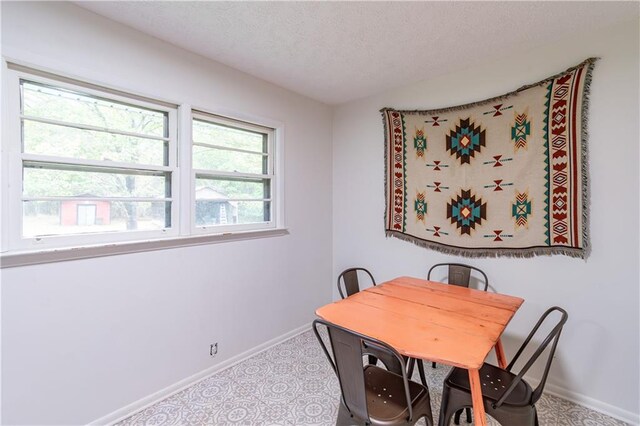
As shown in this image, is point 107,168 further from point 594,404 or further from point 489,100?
point 594,404

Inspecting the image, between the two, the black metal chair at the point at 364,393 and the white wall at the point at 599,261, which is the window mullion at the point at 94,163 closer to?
the black metal chair at the point at 364,393

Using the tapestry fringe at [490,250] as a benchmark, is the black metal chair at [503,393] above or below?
below

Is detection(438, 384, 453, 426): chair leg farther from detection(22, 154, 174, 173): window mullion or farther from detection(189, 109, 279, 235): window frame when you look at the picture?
detection(22, 154, 174, 173): window mullion

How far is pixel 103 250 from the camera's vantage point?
69.4 inches

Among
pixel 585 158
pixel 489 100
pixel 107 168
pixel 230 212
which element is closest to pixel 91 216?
pixel 107 168

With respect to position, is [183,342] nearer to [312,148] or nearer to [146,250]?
[146,250]

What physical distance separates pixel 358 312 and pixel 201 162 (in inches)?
64.9

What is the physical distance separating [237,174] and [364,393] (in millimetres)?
1934

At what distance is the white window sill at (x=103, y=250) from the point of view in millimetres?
1487

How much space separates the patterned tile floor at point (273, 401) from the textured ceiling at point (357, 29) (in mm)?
2473

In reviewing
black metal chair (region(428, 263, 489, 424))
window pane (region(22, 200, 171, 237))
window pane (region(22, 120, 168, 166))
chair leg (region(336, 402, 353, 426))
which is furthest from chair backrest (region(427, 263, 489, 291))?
window pane (region(22, 120, 168, 166))

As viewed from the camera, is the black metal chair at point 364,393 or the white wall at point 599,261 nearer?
the black metal chair at point 364,393

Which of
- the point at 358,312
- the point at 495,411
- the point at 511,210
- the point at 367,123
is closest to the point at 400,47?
the point at 367,123

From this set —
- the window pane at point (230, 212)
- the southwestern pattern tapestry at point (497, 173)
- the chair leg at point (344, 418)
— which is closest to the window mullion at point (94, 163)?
the window pane at point (230, 212)
